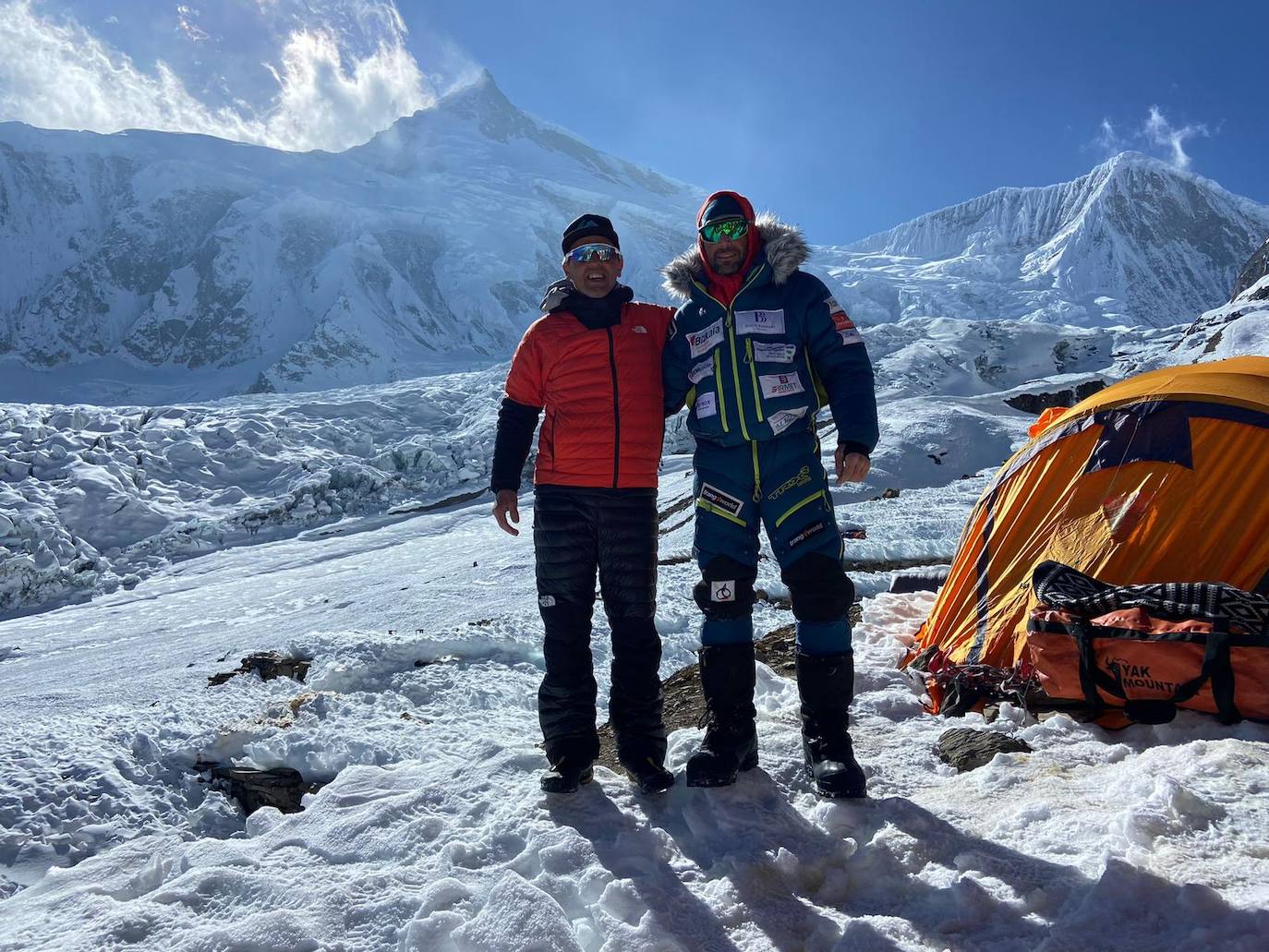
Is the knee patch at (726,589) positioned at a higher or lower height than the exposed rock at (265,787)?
higher

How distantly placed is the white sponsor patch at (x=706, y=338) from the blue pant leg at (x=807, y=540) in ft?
1.59

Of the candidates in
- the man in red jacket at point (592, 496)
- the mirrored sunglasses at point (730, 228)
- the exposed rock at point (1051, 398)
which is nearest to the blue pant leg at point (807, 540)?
the man in red jacket at point (592, 496)

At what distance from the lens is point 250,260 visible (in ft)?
352

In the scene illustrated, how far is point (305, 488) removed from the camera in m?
23.1

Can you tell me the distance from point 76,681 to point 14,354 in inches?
4651

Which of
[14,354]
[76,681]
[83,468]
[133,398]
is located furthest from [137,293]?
[76,681]

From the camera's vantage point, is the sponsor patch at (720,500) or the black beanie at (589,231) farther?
the black beanie at (589,231)

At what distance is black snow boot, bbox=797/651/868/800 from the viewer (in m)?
2.74

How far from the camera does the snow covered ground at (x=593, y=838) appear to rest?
75.0 inches

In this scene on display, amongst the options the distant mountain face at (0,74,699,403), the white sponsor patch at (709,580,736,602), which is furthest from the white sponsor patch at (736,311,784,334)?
the distant mountain face at (0,74,699,403)

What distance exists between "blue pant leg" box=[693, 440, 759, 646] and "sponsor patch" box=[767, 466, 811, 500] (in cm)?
10

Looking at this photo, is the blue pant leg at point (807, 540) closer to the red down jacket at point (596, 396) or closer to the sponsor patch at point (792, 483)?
the sponsor patch at point (792, 483)

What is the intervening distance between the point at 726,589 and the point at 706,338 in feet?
3.41

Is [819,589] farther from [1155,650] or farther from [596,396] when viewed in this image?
[1155,650]
